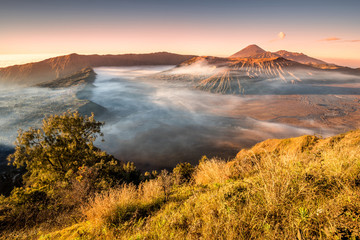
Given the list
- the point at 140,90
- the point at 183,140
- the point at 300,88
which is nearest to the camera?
the point at 183,140

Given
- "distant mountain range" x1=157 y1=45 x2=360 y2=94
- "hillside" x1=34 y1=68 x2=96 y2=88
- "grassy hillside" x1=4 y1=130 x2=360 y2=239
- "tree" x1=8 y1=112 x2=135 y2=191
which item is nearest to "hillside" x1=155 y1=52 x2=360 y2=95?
"distant mountain range" x1=157 y1=45 x2=360 y2=94

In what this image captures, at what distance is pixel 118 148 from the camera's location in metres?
65.9

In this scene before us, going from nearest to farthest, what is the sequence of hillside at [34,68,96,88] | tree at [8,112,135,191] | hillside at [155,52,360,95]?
tree at [8,112,135,191] < hillside at [155,52,360,95] < hillside at [34,68,96,88]

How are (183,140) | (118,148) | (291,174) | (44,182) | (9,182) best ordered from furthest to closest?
(183,140)
(118,148)
(9,182)
(44,182)
(291,174)

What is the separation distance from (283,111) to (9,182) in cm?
10450

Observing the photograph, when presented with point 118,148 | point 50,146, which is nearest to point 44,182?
point 50,146

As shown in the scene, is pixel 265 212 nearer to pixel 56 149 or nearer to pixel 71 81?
pixel 56 149

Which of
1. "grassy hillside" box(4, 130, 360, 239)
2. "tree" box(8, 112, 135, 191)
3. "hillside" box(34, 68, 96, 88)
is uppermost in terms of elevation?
"hillside" box(34, 68, 96, 88)

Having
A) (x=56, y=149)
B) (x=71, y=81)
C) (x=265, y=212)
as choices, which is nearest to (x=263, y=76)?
(x=56, y=149)

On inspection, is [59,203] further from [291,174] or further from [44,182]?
[44,182]

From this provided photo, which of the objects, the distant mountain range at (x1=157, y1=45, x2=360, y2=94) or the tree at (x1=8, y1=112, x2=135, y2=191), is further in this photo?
the distant mountain range at (x1=157, y1=45, x2=360, y2=94)

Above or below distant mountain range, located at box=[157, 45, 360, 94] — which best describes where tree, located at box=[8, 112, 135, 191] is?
below

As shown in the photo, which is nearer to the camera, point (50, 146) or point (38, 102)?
point (50, 146)

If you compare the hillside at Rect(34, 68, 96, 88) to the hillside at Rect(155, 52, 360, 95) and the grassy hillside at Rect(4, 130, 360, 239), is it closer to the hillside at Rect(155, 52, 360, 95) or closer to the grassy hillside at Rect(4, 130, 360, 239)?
the hillside at Rect(155, 52, 360, 95)
